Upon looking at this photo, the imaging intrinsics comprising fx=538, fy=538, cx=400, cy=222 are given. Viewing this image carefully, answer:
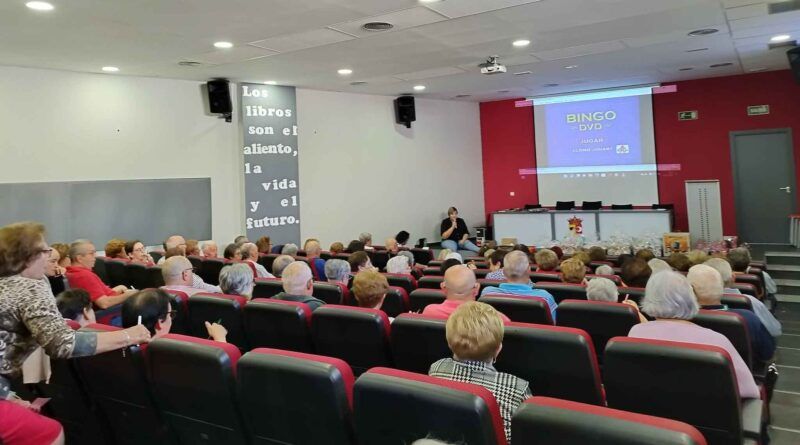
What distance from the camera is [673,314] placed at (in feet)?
7.91

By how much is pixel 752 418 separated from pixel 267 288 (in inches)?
119

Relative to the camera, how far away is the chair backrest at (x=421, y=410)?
4.39ft

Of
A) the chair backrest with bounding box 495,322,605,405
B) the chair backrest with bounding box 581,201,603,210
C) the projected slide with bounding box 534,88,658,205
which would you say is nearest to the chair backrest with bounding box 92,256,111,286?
the chair backrest with bounding box 495,322,605,405

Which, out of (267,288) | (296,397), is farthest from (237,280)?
(296,397)

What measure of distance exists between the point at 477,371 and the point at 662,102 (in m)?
10.5

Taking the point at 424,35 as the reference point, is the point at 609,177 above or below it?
below

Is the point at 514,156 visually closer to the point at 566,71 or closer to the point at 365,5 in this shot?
the point at 566,71

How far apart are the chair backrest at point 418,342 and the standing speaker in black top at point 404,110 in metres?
8.64

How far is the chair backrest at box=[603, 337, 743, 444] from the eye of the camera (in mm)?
1717

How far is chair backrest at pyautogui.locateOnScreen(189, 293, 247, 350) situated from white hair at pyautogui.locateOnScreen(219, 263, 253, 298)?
1.51 feet

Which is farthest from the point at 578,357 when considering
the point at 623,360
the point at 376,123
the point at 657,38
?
the point at 376,123

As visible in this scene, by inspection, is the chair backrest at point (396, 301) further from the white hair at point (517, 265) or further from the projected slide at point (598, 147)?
the projected slide at point (598, 147)

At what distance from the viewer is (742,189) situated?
10086 millimetres

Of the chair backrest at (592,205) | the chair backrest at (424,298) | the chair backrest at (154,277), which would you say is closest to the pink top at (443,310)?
the chair backrest at (424,298)
